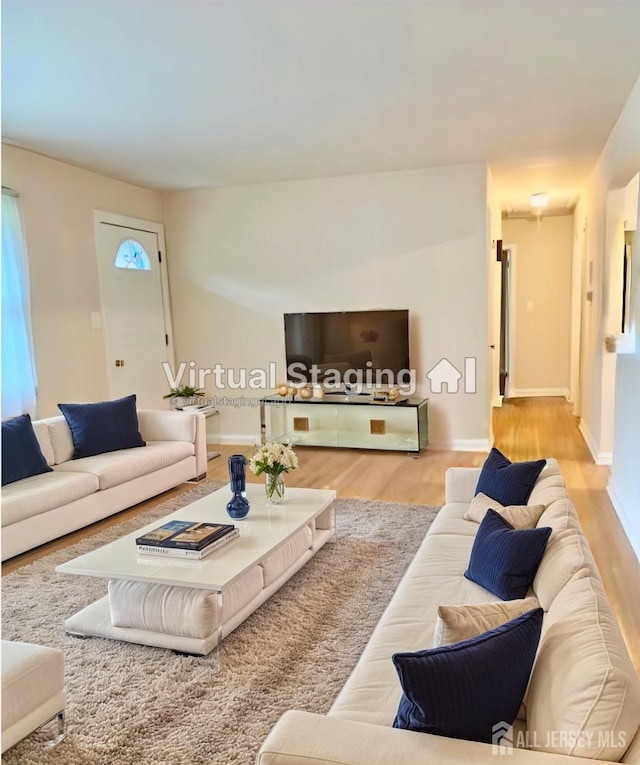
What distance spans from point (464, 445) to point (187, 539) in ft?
12.5

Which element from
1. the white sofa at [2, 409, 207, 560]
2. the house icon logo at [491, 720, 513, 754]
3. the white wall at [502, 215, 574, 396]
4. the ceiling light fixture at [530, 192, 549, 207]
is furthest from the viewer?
the white wall at [502, 215, 574, 396]

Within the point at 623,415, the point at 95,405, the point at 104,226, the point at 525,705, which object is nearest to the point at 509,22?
Result: the point at 623,415

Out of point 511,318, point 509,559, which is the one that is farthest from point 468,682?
point 511,318

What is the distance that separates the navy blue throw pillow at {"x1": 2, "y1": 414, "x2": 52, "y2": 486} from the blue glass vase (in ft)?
4.98

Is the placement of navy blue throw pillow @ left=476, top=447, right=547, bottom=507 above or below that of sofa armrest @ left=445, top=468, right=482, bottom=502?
above

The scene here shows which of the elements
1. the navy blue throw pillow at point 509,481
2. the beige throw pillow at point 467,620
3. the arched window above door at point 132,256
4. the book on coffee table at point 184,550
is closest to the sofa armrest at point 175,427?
the arched window above door at point 132,256

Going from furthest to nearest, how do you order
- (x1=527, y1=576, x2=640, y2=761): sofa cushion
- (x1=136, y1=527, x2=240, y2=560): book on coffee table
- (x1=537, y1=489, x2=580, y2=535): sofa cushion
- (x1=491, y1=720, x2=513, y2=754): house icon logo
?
1. (x1=136, y1=527, x2=240, y2=560): book on coffee table
2. (x1=537, y1=489, x2=580, y2=535): sofa cushion
3. (x1=491, y1=720, x2=513, y2=754): house icon logo
4. (x1=527, y1=576, x2=640, y2=761): sofa cushion

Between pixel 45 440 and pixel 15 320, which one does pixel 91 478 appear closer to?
pixel 45 440

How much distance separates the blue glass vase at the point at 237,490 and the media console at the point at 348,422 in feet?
9.20

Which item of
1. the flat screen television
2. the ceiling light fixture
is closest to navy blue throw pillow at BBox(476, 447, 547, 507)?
the flat screen television

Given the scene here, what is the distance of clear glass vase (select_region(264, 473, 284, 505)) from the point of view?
319cm

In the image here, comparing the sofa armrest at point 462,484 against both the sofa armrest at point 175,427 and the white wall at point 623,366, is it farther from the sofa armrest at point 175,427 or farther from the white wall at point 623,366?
the sofa armrest at point 175,427

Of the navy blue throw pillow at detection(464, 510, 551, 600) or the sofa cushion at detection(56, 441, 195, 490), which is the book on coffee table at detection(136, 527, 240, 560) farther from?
the sofa cushion at detection(56, 441, 195, 490)

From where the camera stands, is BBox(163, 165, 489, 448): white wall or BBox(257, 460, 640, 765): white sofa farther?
BBox(163, 165, 489, 448): white wall
